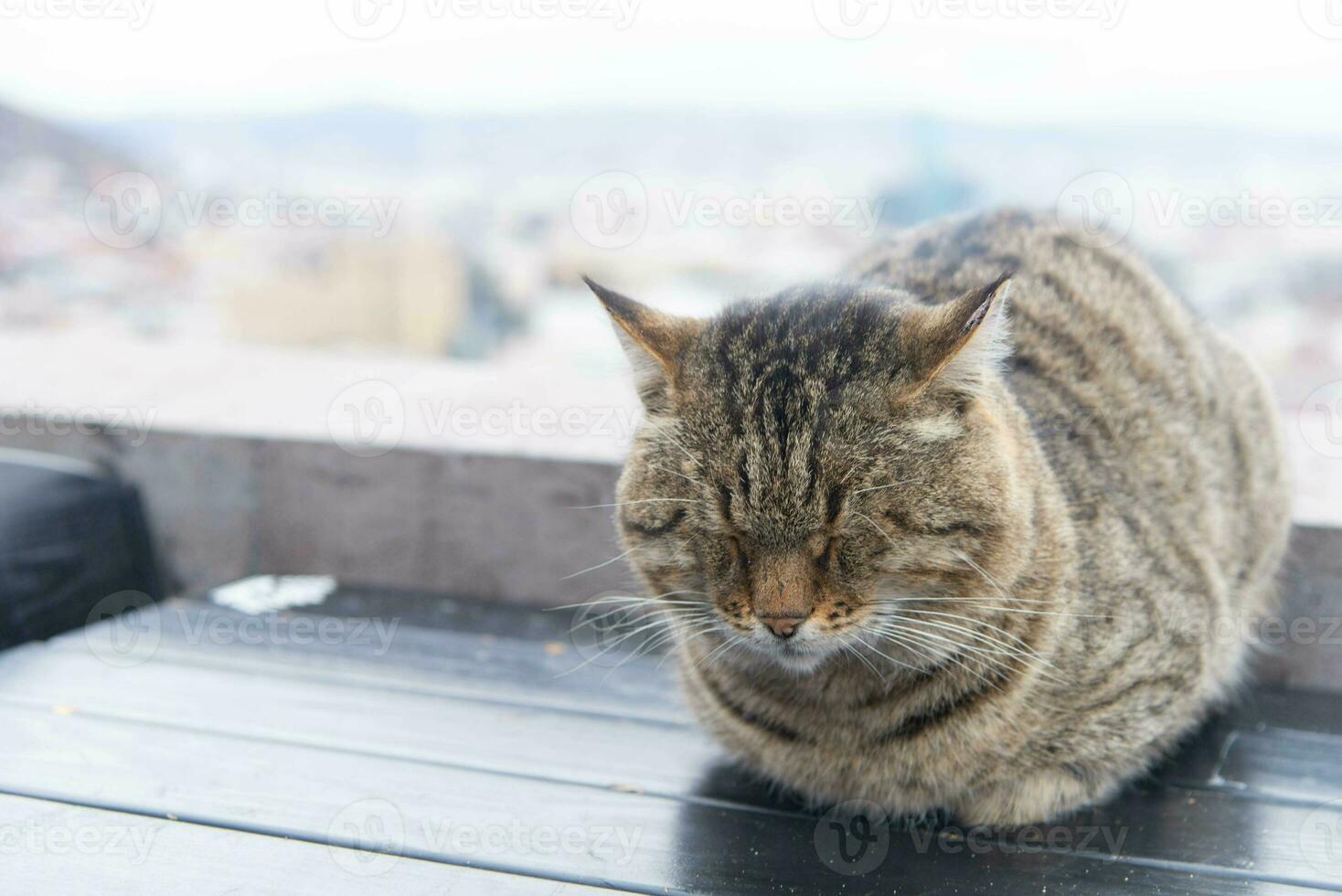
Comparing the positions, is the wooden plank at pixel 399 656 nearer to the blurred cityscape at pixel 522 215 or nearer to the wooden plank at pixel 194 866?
the wooden plank at pixel 194 866

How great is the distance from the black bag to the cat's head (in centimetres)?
143

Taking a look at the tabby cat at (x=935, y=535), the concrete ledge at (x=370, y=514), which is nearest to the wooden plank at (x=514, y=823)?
the tabby cat at (x=935, y=535)

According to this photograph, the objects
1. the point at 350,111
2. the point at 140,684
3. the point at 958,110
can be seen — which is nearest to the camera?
the point at 140,684

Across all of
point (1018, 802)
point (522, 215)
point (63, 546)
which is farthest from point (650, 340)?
point (522, 215)

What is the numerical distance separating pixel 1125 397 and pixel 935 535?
0.66m

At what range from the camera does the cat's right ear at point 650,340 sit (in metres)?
1.35

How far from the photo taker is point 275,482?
2.37 meters

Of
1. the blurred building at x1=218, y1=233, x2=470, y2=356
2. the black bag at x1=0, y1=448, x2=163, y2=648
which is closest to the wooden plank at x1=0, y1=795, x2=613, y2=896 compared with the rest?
the black bag at x1=0, y1=448, x2=163, y2=648

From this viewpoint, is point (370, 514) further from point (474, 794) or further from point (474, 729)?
point (474, 794)

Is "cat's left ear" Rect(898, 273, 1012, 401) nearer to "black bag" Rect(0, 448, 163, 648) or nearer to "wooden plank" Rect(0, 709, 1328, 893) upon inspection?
"wooden plank" Rect(0, 709, 1328, 893)

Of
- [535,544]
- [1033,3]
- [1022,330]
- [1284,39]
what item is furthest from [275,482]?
[1284,39]

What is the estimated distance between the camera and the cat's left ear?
1.20m

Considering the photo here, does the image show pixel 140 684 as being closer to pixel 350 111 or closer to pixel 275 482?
pixel 275 482

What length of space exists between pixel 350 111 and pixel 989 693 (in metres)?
3.23
